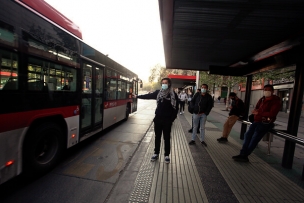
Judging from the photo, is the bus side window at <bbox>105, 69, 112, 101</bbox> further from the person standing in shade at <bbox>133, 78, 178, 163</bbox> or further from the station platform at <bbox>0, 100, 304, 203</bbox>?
the person standing in shade at <bbox>133, 78, 178, 163</bbox>

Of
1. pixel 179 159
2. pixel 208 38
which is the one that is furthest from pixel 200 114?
pixel 208 38

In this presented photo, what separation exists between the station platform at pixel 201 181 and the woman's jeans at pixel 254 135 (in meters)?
0.38

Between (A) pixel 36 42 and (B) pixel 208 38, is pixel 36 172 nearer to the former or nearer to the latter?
(A) pixel 36 42

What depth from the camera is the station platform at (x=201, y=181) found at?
8.16ft

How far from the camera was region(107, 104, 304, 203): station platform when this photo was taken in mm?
2488

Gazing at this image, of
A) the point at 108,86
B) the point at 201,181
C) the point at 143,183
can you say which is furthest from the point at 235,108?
the point at 108,86

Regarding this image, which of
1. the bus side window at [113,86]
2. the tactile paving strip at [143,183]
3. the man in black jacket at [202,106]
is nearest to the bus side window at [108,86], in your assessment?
the bus side window at [113,86]

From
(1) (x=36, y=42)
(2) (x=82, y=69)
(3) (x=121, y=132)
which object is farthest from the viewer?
(3) (x=121, y=132)

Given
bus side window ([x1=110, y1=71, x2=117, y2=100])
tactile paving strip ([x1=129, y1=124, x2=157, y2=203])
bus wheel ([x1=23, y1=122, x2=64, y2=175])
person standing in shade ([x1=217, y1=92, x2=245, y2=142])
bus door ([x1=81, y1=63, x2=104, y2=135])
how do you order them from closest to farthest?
tactile paving strip ([x1=129, y1=124, x2=157, y2=203])
bus wheel ([x1=23, y1=122, x2=64, y2=175])
bus door ([x1=81, y1=63, x2=104, y2=135])
person standing in shade ([x1=217, y1=92, x2=245, y2=142])
bus side window ([x1=110, y1=71, x2=117, y2=100])

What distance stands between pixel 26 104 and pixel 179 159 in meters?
3.39

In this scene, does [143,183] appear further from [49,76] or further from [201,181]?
[49,76]

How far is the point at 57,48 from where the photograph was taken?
131 inches

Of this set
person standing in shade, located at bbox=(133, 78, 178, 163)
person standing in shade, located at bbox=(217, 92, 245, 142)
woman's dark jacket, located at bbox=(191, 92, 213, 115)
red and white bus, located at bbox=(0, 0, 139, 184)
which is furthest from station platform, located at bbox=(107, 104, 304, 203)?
red and white bus, located at bbox=(0, 0, 139, 184)

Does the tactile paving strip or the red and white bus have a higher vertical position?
the red and white bus
